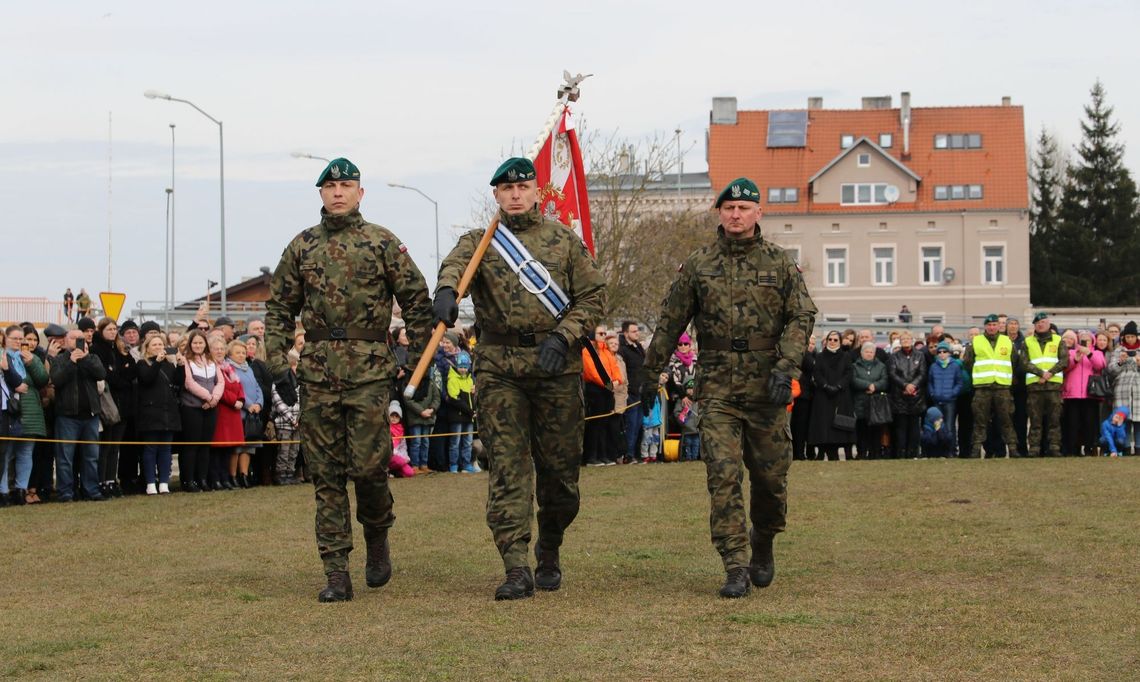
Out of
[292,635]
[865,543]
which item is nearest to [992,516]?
[865,543]

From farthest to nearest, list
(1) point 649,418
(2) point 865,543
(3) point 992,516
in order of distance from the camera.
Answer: (1) point 649,418
(3) point 992,516
(2) point 865,543

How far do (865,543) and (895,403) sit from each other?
437 inches

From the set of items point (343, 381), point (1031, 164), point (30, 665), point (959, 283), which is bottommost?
point (30, 665)

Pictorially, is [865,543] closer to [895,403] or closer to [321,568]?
[321,568]

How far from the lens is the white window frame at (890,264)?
77.2m

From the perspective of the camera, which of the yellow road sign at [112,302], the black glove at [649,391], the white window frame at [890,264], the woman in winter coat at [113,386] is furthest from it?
the white window frame at [890,264]

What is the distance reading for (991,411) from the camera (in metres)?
22.3

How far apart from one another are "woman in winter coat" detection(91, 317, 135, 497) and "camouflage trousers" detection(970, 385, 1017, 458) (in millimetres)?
11401

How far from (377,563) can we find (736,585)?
216 centimetres

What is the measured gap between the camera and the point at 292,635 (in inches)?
307

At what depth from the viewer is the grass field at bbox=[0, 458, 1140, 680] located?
22.9ft

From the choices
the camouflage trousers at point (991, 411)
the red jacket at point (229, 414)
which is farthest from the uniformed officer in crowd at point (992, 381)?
the red jacket at point (229, 414)

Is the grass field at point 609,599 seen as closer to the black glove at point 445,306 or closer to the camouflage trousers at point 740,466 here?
the camouflage trousers at point 740,466

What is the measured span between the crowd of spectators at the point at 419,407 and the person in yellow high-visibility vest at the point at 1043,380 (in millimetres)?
73
